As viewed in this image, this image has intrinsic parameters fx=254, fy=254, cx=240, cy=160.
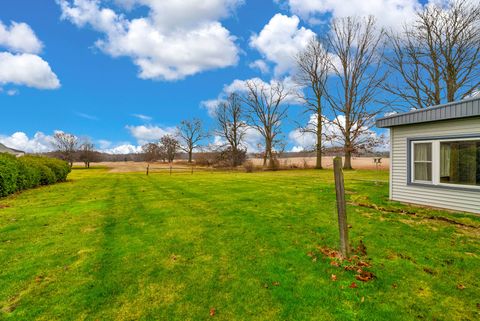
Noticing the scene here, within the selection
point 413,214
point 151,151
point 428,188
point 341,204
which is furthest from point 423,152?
point 151,151

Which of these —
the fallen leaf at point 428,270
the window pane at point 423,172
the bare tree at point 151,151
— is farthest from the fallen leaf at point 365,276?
the bare tree at point 151,151

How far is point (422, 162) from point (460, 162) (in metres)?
0.99

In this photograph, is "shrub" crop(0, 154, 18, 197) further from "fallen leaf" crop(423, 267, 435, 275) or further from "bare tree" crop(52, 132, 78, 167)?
"bare tree" crop(52, 132, 78, 167)

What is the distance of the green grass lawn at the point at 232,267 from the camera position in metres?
3.04

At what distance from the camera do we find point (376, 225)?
20.7ft

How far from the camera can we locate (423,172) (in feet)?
28.7

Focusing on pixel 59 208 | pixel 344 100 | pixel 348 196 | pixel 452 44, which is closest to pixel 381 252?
pixel 348 196

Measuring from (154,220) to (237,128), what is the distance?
3577 cm

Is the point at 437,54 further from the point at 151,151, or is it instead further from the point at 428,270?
the point at 151,151

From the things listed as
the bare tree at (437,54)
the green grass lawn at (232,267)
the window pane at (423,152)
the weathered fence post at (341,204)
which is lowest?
the green grass lawn at (232,267)

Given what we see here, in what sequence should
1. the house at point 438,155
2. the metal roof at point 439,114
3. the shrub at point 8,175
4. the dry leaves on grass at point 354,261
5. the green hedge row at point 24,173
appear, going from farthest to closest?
1. the green hedge row at point 24,173
2. the shrub at point 8,175
3. the house at point 438,155
4. the metal roof at point 439,114
5. the dry leaves on grass at point 354,261

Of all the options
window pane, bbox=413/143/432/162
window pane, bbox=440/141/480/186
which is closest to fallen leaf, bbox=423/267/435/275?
window pane, bbox=440/141/480/186

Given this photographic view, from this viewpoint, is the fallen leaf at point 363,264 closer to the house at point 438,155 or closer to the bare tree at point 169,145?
the house at point 438,155

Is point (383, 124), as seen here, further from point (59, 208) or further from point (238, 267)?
point (59, 208)
